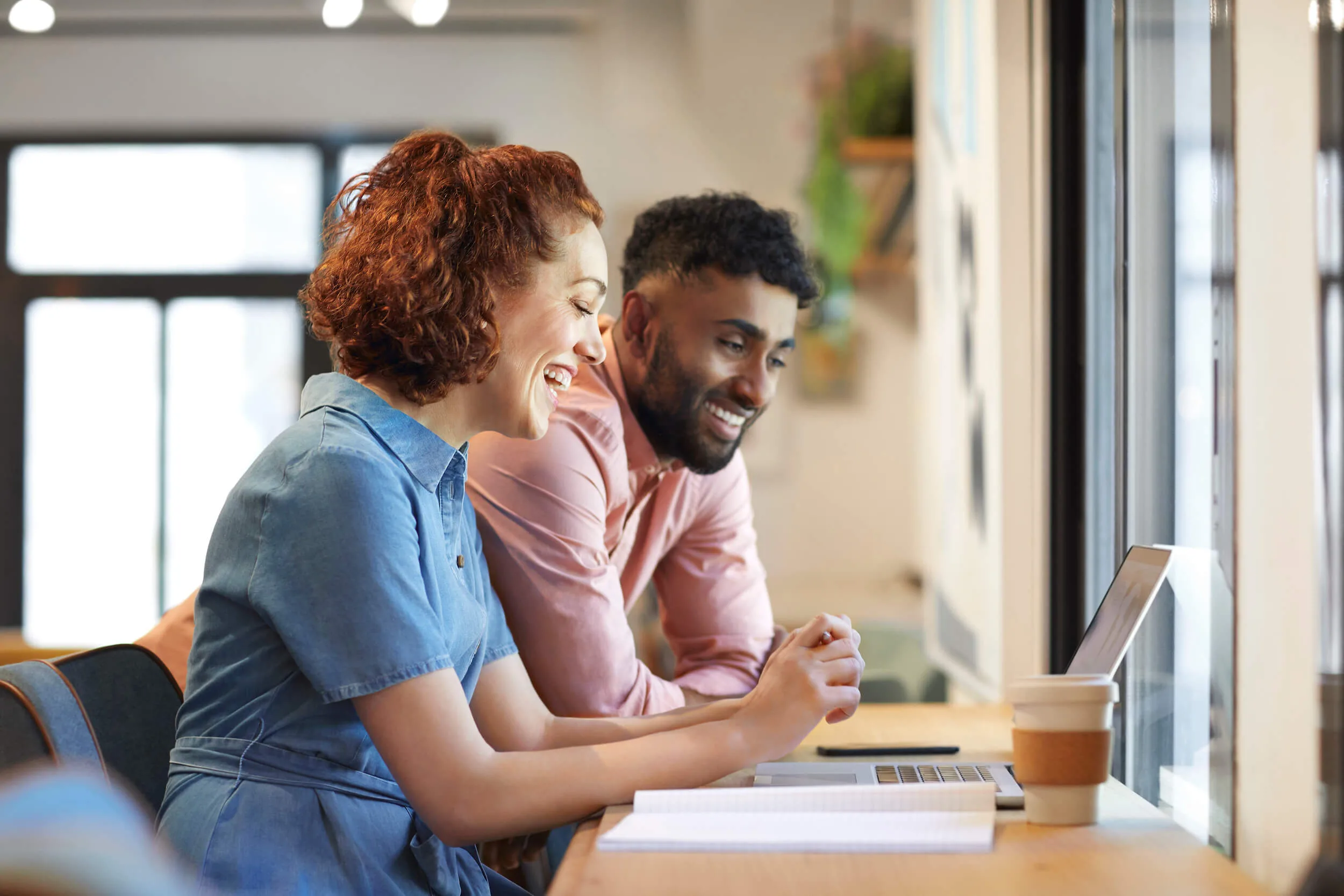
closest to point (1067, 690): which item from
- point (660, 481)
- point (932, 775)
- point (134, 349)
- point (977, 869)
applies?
point (977, 869)

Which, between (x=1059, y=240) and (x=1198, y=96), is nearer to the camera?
(x=1198, y=96)

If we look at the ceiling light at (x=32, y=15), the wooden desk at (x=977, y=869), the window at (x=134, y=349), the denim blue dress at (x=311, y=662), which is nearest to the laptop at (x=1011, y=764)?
the wooden desk at (x=977, y=869)

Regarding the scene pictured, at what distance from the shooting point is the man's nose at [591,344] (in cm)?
117

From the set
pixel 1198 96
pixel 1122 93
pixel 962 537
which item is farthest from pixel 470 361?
pixel 962 537

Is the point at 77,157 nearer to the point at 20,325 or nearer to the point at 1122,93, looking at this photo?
the point at 20,325

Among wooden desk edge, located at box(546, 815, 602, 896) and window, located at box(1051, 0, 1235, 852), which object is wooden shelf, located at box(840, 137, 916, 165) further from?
wooden desk edge, located at box(546, 815, 602, 896)

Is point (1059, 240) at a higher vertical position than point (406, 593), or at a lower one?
higher

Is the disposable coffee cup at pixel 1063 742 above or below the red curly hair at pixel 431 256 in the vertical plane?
below

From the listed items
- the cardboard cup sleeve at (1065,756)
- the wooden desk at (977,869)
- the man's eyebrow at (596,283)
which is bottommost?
the wooden desk at (977,869)

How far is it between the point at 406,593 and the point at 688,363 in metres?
0.67

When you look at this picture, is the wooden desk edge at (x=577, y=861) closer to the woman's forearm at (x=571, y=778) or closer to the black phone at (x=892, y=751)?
the woman's forearm at (x=571, y=778)

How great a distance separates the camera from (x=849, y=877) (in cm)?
74

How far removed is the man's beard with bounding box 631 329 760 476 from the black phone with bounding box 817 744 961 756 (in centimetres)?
43

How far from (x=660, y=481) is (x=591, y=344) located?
0.43 m
